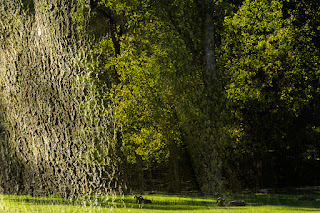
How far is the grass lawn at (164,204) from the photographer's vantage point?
27.1 feet

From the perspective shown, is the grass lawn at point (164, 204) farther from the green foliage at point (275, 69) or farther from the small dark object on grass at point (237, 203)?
the green foliage at point (275, 69)

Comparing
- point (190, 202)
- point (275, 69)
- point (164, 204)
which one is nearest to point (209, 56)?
point (190, 202)

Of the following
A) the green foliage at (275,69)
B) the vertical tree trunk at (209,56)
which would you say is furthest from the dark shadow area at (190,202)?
the vertical tree trunk at (209,56)

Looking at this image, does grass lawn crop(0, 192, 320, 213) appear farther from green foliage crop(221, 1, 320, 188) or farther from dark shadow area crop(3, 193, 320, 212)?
green foliage crop(221, 1, 320, 188)

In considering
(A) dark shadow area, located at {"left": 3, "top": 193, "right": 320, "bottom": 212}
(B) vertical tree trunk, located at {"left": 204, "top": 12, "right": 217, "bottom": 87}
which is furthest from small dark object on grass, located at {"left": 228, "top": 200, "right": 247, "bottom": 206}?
(B) vertical tree trunk, located at {"left": 204, "top": 12, "right": 217, "bottom": 87}

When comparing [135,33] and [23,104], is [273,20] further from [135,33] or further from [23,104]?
[23,104]

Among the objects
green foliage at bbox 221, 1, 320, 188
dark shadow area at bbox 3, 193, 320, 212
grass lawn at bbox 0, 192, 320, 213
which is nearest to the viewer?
grass lawn at bbox 0, 192, 320, 213

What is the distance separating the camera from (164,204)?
1206 cm

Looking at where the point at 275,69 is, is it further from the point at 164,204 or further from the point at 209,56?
the point at 164,204

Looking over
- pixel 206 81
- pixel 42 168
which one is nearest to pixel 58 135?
pixel 42 168

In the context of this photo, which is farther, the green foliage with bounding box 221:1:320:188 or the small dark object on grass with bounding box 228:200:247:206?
the green foliage with bounding box 221:1:320:188

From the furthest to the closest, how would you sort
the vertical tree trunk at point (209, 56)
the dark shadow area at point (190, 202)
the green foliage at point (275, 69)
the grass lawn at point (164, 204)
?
the green foliage at point (275, 69), the vertical tree trunk at point (209, 56), the dark shadow area at point (190, 202), the grass lawn at point (164, 204)

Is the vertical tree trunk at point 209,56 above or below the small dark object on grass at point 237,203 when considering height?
above

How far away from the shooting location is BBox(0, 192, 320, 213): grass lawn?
8250mm
